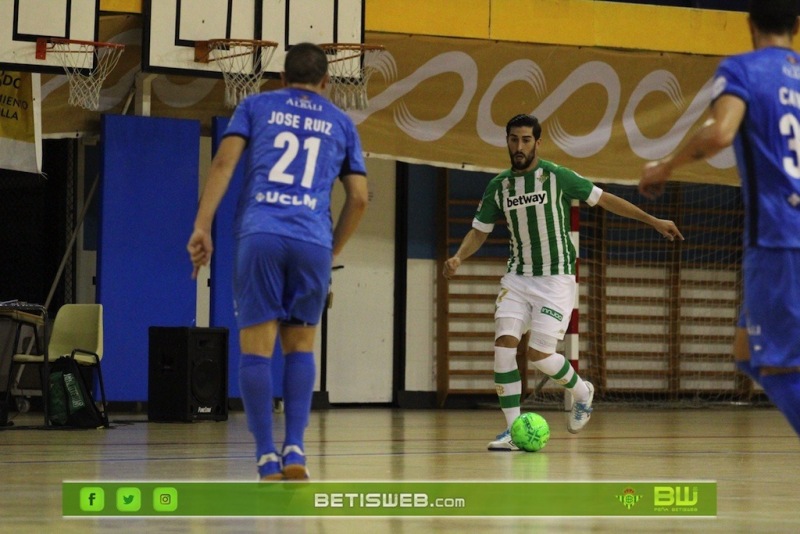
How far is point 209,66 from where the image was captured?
12.3 m

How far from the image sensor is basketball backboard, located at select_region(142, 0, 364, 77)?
12180 mm

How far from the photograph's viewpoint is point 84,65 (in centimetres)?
1204

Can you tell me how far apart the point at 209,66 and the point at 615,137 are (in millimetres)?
4859

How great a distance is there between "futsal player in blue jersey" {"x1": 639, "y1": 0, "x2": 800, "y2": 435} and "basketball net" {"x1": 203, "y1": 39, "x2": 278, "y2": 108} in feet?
28.6

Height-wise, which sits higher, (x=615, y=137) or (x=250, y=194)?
(x=615, y=137)

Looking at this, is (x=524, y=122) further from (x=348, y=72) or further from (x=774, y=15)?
(x=348, y=72)

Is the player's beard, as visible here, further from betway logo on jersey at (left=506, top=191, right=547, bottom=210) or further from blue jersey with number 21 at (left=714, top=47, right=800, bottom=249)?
blue jersey with number 21 at (left=714, top=47, right=800, bottom=249)

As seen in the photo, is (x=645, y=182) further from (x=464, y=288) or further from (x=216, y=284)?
(x=464, y=288)

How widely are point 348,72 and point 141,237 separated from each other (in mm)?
2639

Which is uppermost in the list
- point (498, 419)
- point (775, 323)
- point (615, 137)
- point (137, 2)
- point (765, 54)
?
point (137, 2)

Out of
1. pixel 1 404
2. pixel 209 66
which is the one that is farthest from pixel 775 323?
pixel 209 66

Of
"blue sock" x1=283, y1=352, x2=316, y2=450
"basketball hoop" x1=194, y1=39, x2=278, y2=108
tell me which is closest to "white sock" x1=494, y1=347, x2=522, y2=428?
"blue sock" x1=283, y1=352, x2=316, y2=450

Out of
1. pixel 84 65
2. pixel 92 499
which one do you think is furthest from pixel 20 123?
pixel 92 499

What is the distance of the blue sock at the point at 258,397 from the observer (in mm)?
5203
